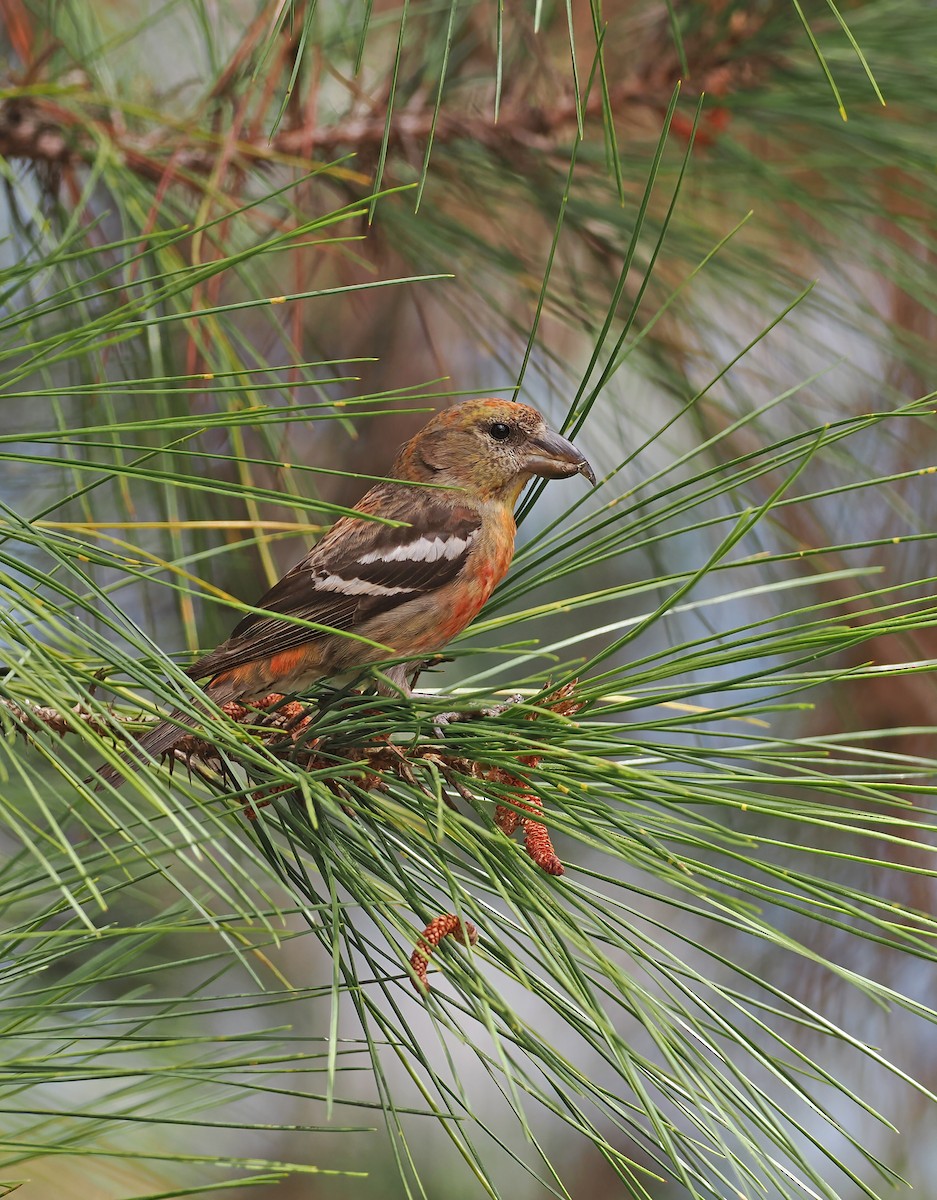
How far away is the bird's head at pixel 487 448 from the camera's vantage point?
285 centimetres

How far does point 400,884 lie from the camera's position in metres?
1.60

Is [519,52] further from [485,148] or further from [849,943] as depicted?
[849,943]

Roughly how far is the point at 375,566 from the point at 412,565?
0.10m

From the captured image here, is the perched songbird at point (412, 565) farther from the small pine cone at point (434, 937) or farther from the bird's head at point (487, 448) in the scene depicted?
the small pine cone at point (434, 937)

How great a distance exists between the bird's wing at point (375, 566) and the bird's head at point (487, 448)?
129 millimetres

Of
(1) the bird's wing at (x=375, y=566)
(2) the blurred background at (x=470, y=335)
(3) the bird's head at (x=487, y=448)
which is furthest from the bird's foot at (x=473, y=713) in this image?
(3) the bird's head at (x=487, y=448)

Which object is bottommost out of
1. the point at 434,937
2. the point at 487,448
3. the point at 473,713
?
the point at 434,937

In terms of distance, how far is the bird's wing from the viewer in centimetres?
262

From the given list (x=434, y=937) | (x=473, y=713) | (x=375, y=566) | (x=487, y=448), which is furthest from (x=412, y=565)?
(x=434, y=937)

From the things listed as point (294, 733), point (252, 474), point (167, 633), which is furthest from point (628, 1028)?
point (294, 733)

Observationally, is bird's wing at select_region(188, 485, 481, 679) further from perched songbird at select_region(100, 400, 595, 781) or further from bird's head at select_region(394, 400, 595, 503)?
bird's head at select_region(394, 400, 595, 503)

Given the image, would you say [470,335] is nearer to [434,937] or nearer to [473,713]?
[473,713]

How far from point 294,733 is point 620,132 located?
192 cm

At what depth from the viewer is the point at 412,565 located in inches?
106
